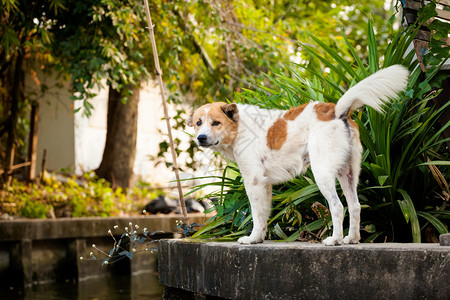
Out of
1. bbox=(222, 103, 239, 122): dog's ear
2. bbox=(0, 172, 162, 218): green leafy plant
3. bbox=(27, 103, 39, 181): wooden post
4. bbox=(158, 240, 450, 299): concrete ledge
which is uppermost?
bbox=(27, 103, 39, 181): wooden post

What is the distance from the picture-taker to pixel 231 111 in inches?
136

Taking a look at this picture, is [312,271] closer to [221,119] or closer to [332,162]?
[332,162]

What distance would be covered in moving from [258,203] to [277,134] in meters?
0.43

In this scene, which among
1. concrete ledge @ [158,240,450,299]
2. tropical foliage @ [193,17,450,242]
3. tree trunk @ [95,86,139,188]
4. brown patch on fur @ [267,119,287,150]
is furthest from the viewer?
tree trunk @ [95,86,139,188]

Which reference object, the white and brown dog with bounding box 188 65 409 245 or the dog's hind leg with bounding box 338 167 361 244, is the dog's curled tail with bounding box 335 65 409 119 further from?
the dog's hind leg with bounding box 338 167 361 244

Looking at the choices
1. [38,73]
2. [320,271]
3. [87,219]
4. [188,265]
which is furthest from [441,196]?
[38,73]

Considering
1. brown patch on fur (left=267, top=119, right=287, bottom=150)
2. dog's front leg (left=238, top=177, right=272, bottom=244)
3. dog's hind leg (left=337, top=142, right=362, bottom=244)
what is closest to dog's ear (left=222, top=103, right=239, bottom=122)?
brown patch on fur (left=267, top=119, right=287, bottom=150)

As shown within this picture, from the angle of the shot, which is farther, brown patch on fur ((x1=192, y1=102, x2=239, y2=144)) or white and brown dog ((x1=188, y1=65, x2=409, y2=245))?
brown patch on fur ((x1=192, y1=102, x2=239, y2=144))

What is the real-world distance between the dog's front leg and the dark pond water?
322 centimetres

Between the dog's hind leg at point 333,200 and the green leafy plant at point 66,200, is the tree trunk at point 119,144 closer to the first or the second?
the green leafy plant at point 66,200

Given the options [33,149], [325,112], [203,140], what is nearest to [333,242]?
[325,112]

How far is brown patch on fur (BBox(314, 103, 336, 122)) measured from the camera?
3.12 meters

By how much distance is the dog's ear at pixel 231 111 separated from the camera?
136 inches

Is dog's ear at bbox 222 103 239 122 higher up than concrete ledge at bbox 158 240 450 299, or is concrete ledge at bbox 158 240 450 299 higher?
dog's ear at bbox 222 103 239 122
